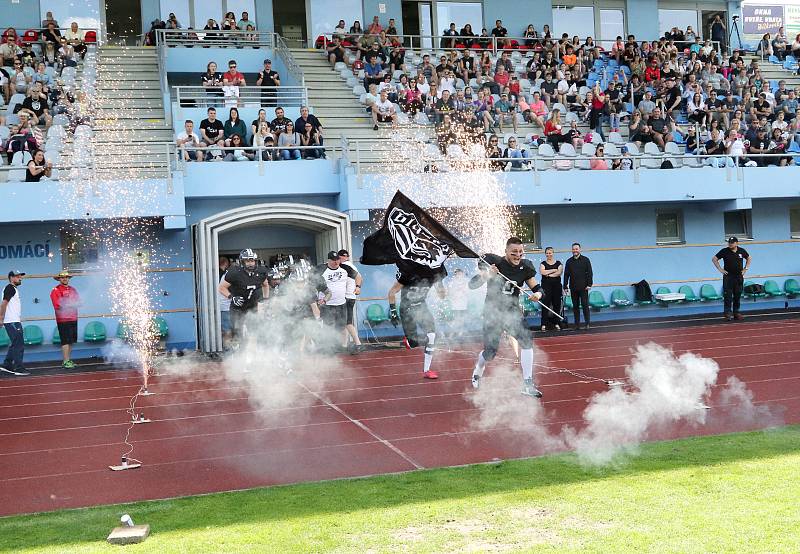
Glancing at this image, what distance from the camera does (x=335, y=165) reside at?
75.4 feet

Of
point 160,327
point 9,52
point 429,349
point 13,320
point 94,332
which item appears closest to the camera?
point 429,349

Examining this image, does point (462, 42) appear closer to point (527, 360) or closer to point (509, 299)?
point (509, 299)

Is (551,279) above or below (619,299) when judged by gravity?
above

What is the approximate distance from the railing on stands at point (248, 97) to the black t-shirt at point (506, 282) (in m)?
13.3

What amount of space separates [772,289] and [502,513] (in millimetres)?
22613

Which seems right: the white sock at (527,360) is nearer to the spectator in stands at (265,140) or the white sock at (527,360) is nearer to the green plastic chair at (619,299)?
the spectator in stands at (265,140)

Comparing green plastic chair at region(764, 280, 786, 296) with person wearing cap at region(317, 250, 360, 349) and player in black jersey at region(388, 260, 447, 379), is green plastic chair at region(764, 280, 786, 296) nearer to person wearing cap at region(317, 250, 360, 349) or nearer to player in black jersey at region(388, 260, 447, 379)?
person wearing cap at region(317, 250, 360, 349)

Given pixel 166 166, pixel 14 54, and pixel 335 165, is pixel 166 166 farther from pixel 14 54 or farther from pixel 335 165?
pixel 14 54

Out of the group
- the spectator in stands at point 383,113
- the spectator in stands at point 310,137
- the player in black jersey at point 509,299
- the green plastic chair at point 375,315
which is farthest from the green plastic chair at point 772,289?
the player in black jersey at point 509,299

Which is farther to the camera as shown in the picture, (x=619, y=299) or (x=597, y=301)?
(x=619, y=299)

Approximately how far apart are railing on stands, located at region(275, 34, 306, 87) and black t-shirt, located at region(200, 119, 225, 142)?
3.23 meters

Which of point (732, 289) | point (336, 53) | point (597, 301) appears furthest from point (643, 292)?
point (336, 53)

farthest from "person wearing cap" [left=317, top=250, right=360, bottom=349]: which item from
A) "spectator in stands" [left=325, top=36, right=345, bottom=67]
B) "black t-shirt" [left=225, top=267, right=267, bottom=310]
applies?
"spectator in stands" [left=325, top=36, right=345, bottom=67]

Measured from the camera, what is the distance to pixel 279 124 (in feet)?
76.9
